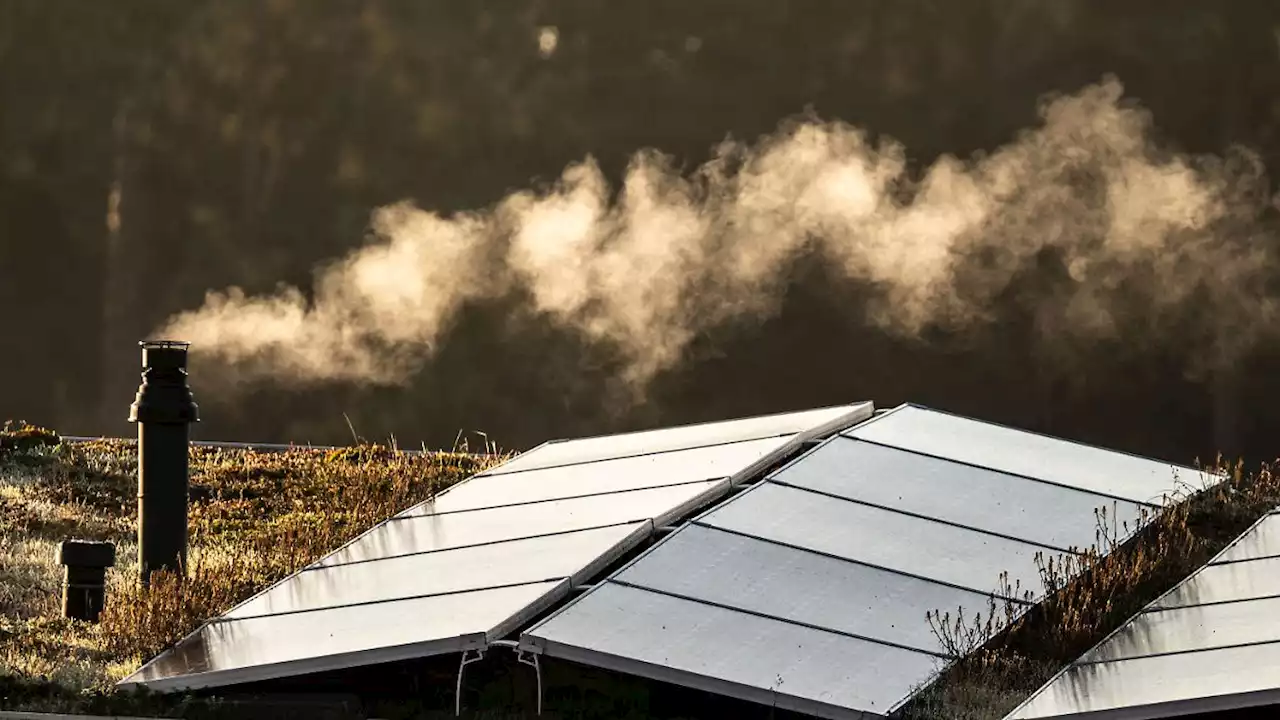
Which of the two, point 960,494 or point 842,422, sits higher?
point 842,422

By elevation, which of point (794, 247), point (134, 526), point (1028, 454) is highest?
point (794, 247)

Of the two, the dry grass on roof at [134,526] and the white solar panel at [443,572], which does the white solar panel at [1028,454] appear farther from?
the dry grass on roof at [134,526]

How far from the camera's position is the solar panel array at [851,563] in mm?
8430

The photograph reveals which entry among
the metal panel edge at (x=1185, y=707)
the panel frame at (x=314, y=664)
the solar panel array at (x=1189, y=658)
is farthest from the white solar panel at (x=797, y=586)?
the metal panel edge at (x=1185, y=707)

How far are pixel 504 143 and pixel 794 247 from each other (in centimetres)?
664

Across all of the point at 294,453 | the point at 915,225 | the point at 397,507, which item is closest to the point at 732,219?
the point at 915,225

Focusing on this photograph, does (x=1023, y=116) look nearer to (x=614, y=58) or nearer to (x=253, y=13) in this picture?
(x=614, y=58)

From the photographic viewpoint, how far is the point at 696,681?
27.2 feet

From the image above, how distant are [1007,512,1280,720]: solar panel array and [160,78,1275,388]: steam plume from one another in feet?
94.8

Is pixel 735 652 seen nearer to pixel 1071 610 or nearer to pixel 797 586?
pixel 797 586

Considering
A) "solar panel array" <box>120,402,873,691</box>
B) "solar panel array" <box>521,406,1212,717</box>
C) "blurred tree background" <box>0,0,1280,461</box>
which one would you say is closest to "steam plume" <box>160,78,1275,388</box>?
"blurred tree background" <box>0,0,1280,461</box>

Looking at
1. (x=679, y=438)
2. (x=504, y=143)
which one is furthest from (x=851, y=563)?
(x=504, y=143)

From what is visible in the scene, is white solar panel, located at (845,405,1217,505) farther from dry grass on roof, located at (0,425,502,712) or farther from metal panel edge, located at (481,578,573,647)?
metal panel edge, located at (481,578,573,647)

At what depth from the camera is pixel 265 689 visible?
8.94m
